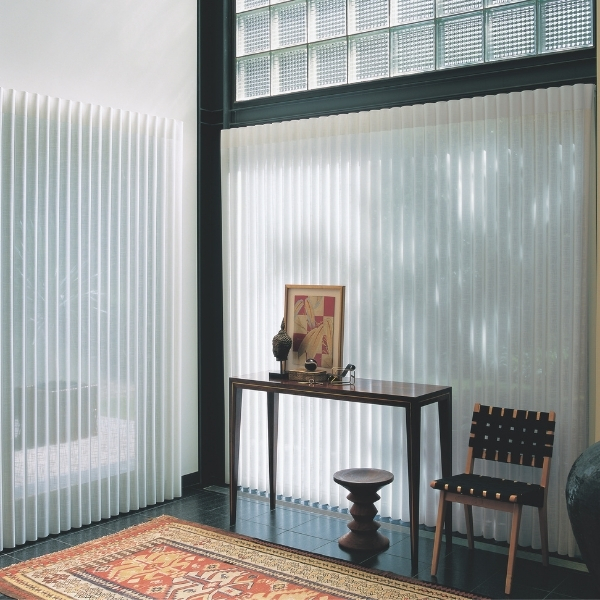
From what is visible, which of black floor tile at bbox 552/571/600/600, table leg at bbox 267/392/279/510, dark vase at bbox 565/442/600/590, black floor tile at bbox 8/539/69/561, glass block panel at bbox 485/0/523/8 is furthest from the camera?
table leg at bbox 267/392/279/510

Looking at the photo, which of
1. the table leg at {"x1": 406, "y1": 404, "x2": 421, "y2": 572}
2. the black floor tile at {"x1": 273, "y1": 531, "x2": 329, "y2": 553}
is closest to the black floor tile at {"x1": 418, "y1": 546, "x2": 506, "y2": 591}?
the table leg at {"x1": 406, "y1": 404, "x2": 421, "y2": 572}

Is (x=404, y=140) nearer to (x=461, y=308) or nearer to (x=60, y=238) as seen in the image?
(x=461, y=308)

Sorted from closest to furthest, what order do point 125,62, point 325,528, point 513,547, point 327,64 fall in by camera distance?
point 513,547 → point 325,528 → point 125,62 → point 327,64

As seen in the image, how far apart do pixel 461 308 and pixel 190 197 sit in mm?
2440

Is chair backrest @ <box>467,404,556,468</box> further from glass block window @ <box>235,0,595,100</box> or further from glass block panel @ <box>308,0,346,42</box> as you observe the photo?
glass block panel @ <box>308,0,346,42</box>

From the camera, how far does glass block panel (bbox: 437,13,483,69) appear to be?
196 inches

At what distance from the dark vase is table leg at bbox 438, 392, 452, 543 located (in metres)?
2.24

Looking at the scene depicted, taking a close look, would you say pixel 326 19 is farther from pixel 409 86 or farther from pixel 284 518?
pixel 284 518

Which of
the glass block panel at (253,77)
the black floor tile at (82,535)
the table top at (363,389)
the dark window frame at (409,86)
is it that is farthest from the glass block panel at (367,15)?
the black floor tile at (82,535)

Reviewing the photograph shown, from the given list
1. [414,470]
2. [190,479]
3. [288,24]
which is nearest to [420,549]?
[414,470]

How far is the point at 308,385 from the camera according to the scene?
496 cm

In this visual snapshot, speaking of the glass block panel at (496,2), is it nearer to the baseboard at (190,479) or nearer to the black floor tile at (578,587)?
the black floor tile at (578,587)

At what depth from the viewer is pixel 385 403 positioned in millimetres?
4539

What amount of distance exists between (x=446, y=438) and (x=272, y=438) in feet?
4.77
